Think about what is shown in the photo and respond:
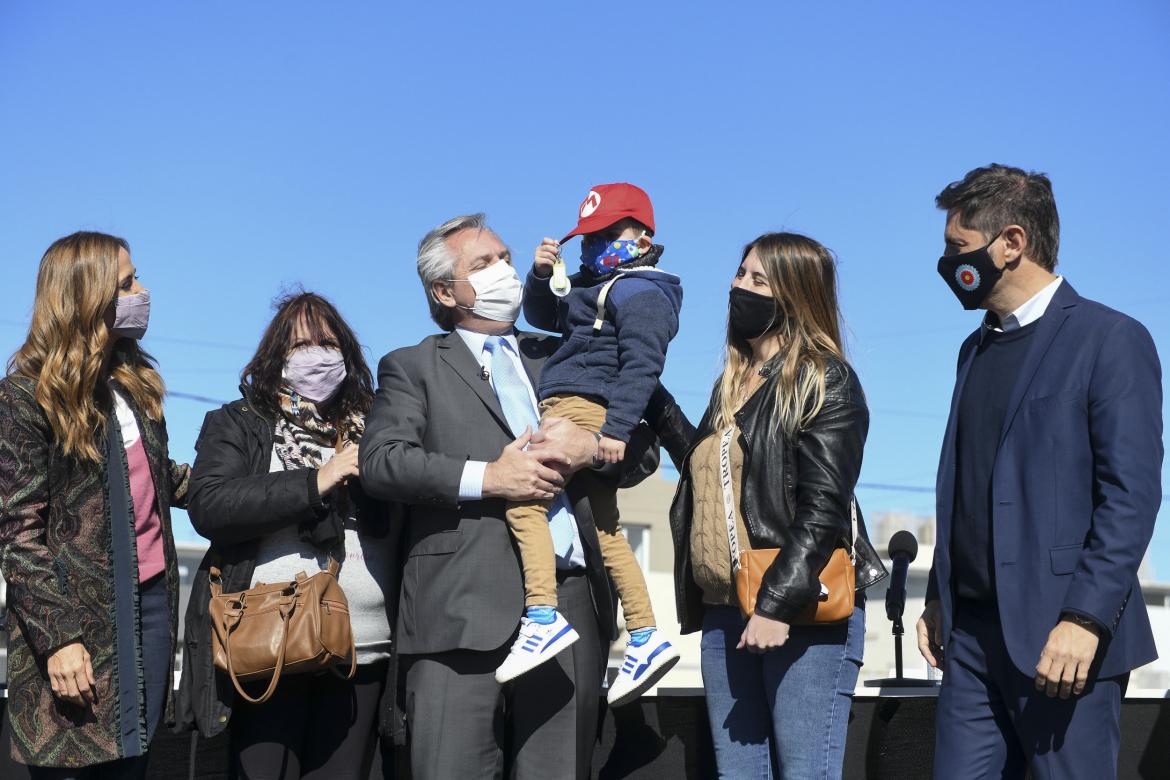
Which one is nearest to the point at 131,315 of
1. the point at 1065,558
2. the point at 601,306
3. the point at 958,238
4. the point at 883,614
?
the point at 601,306

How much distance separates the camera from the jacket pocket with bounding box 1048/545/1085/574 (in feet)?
10.2

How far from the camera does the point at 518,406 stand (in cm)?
386

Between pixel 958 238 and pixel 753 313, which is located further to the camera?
pixel 753 313

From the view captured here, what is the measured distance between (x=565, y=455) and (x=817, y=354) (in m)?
0.79

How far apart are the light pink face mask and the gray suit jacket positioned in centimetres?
75

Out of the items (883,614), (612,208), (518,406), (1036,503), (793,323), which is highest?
(612,208)

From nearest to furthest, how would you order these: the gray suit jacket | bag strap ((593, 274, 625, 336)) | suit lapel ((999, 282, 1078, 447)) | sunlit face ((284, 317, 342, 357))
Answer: suit lapel ((999, 282, 1078, 447)) → the gray suit jacket → bag strap ((593, 274, 625, 336)) → sunlit face ((284, 317, 342, 357))

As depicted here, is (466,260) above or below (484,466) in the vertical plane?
above

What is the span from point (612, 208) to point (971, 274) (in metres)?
1.21

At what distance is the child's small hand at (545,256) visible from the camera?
4.20 m

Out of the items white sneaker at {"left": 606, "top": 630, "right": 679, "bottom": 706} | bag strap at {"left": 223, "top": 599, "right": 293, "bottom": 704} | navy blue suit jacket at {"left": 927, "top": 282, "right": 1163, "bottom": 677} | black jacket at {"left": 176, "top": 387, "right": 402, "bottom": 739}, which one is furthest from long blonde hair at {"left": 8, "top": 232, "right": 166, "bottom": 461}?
navy blue suit jacket at {"left": 927, "top": 282, "right": 1163, "bottom": 677}

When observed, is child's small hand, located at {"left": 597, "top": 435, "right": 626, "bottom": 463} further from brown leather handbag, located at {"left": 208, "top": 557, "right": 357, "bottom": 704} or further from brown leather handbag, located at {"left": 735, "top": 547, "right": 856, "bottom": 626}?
brown leather handbag, located at {"left": 208, "top": 557, "right": 357, "bottom": 704}

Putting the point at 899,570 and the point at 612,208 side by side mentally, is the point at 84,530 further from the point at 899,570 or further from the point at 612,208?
the point at 899,570

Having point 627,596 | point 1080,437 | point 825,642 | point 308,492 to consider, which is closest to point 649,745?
point 627,596
